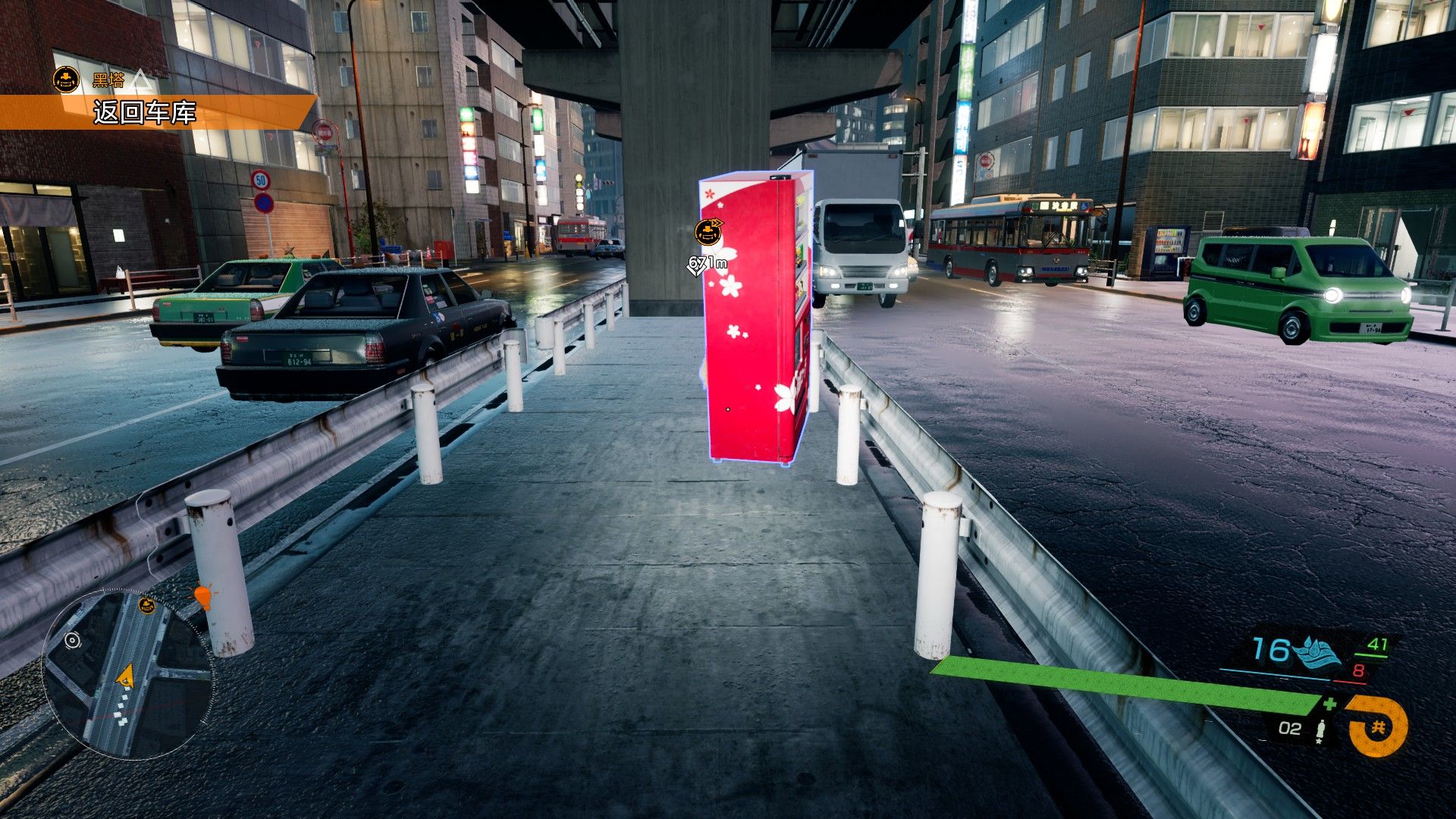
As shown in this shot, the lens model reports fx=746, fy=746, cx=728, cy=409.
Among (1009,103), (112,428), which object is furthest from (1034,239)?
(1009,103)

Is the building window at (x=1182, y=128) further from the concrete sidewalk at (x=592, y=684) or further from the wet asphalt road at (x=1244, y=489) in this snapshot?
the concrete sidewalk at (x=592, y=684)

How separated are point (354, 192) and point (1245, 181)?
5511cm

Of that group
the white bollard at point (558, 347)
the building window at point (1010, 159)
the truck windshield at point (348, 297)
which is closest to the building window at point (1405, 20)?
the building window at point (1010, 159)

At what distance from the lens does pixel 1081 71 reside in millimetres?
39375

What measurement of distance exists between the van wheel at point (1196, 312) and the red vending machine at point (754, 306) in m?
14.2

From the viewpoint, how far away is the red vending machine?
6.02m

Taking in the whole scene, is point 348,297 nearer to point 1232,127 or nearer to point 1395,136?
point 1395,136

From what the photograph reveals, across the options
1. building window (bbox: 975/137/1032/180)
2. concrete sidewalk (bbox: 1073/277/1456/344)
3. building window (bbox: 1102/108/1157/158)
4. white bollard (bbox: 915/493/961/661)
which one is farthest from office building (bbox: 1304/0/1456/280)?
white bollard (bbox: 915/493/961/661)

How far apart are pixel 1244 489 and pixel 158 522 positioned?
23.9 feet

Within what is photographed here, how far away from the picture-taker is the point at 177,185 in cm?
2941

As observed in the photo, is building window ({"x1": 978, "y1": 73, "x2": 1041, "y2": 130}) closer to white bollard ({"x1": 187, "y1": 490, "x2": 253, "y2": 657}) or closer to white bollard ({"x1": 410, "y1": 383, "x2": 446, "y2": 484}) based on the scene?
white bollard ({"x1": 410, "y1": 383, "x2": 446, "y2": 484})

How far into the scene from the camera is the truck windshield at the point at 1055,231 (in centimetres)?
2520

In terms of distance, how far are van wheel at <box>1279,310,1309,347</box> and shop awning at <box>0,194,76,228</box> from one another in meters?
33.9

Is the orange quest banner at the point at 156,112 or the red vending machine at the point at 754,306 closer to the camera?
the red vending machine at the point at 754,306
